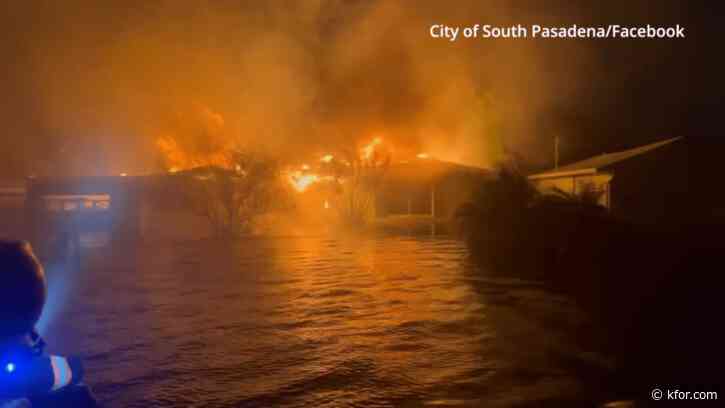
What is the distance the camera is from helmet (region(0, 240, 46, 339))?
5.71 ft

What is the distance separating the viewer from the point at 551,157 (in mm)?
41438

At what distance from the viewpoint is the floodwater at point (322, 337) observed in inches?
180

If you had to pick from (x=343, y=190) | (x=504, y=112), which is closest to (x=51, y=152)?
(x=343, y=190)

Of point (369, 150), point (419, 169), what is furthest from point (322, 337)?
point (369, 150)

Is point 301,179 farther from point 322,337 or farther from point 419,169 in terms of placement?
point 322,337

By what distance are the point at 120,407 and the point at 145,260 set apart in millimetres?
10164

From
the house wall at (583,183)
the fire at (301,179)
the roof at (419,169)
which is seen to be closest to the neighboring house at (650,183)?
the house wall at (583,183)

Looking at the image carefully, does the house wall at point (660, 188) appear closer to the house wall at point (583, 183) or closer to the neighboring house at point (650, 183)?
the neighboring house at point (650, 183)

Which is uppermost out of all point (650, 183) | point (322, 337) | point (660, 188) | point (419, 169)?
point (419, 169)

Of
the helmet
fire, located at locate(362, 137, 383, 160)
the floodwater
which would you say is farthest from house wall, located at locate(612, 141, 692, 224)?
the helmet

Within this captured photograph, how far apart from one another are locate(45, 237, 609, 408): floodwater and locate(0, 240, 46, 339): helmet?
2.73m

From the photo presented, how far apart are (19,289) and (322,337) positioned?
4.80 metres

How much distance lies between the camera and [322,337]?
636 cm

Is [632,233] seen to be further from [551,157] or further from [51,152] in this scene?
[51,152]
